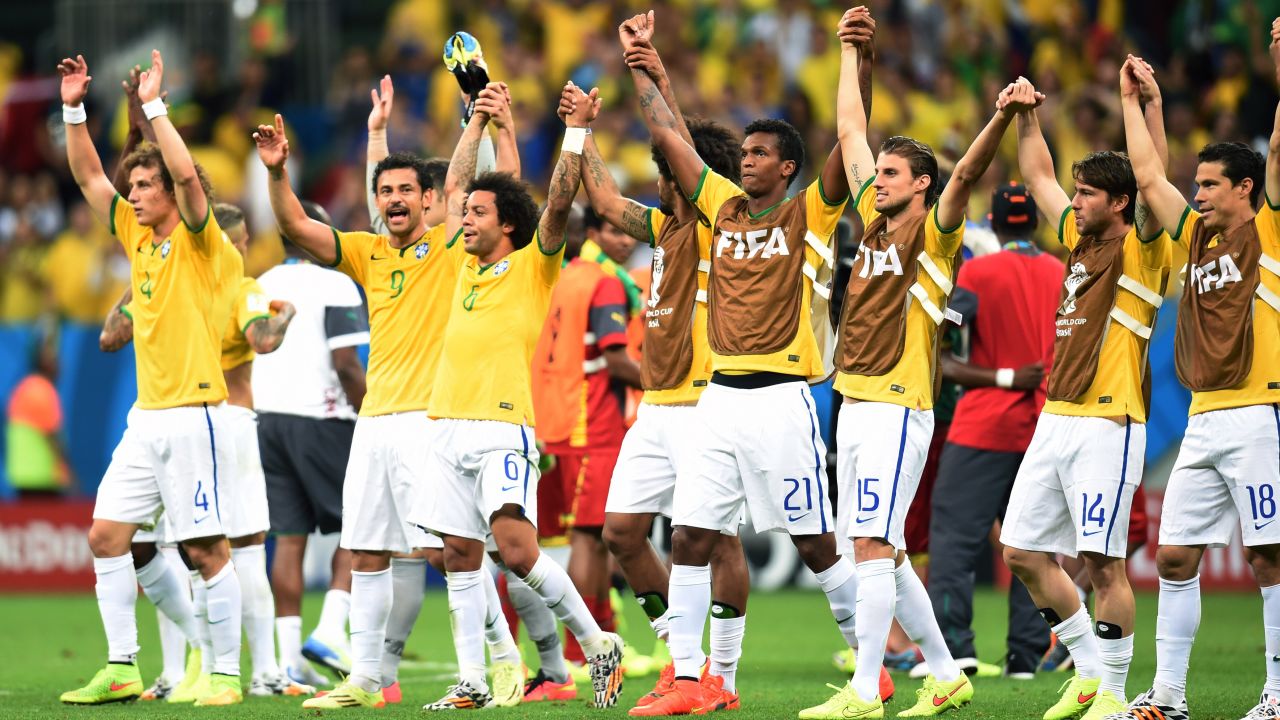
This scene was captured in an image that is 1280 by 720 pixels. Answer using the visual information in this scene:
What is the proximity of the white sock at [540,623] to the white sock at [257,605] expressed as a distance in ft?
5.19

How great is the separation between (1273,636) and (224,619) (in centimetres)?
549

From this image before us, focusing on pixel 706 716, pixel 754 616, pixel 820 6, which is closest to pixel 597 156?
pixel 706 716

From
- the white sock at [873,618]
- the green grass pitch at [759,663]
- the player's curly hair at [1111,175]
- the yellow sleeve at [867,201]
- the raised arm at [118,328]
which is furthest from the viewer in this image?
the raised arm at [118,328]

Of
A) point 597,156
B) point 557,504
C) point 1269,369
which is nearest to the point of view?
point 1269,369

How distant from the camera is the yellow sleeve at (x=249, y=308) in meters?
9.70

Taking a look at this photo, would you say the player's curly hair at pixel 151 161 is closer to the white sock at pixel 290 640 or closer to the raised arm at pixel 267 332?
the raised arm at pixel 267 332

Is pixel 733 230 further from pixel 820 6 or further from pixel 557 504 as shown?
pixel 820 6

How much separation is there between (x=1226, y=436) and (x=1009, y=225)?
3.34m

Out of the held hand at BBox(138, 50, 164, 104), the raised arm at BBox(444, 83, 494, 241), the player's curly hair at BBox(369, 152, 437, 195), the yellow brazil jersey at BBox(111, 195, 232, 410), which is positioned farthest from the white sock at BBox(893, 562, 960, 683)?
the held hand at BBox(138, 50, 164, 104)

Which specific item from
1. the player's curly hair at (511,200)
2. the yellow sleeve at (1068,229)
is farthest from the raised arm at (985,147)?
the player's curly hair at (511,200)

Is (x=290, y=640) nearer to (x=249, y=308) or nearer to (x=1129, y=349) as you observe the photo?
(x=249, y=308)

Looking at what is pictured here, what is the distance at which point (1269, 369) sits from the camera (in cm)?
764

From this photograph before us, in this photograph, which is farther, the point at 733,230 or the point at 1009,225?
the point at 1009,225

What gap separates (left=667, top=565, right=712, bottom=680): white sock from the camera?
833cm
